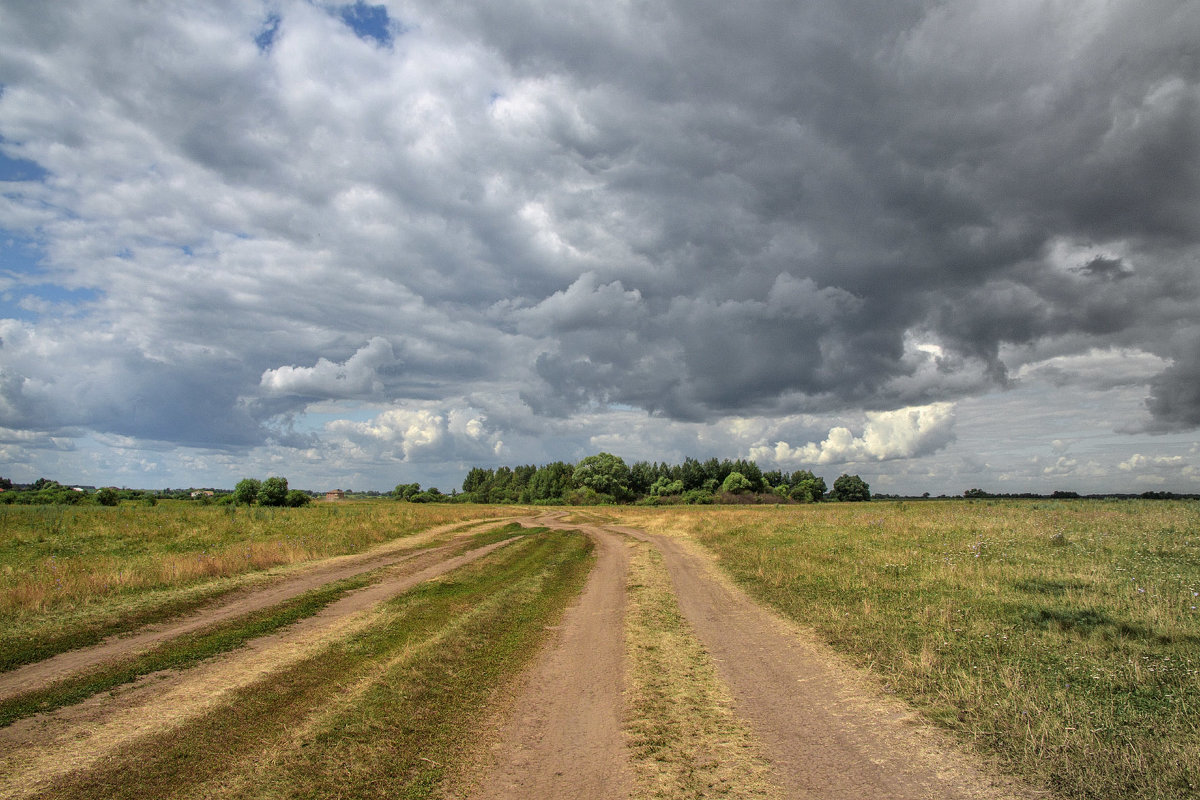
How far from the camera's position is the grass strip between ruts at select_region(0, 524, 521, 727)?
25.1 ft

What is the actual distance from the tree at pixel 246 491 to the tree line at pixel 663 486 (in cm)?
5747

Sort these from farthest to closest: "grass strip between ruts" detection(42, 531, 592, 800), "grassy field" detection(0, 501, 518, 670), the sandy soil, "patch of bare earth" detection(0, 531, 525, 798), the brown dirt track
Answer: "grassy field" detection(0, 501, 518, 670)
the sandy soil
"patch of bare earth" detection(0, 531, 525, 798)
the brown dirt track
"grass strip between ruts" detection(42, 531, 592, 800)

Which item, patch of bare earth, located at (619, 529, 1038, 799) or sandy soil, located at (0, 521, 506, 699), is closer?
patch of bare earth, located at (619, 529, 1038, 799)

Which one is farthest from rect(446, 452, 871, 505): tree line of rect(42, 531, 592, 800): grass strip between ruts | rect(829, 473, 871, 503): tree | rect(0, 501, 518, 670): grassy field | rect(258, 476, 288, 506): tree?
rect(42, 531, 592, 800): grass strip between ruts

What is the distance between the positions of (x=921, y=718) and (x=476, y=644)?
24.2 ft

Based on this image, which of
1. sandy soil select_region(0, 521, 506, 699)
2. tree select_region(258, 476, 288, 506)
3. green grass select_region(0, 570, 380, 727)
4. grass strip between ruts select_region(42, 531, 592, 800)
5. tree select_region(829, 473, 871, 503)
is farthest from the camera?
tree select_region(829, 473, 871, 503)

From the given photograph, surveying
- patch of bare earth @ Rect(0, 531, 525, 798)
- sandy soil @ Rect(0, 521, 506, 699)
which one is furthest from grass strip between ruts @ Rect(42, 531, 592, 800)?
sandy soil @ Rect(0, 521, 506, 699)

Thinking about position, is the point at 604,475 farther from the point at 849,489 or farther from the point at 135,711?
the point at 135,711

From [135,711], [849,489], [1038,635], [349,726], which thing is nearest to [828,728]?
[349,726]

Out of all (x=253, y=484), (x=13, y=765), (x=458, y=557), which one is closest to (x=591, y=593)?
(x=458, y=557)

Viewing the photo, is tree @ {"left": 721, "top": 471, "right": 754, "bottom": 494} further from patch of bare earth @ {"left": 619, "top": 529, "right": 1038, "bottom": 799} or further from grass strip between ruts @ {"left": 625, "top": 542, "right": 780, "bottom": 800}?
grass strip between ruts @ {"left": 625, "top": 542, "right": 780, "bottom": 800}

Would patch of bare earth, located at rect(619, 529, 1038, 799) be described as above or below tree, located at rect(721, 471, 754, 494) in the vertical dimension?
below

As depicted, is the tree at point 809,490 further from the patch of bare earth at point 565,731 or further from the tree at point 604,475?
the patch of bare earth at point 565,731

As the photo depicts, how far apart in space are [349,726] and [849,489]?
161m
